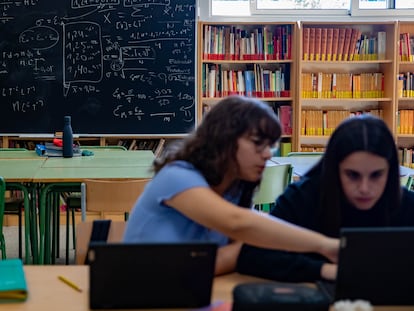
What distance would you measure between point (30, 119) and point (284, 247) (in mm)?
4451

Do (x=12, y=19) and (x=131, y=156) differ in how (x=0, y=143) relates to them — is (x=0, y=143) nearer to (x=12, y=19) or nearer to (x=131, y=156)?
(x=12, y=19)

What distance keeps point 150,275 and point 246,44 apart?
14.9ft

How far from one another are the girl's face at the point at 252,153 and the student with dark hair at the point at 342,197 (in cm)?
18

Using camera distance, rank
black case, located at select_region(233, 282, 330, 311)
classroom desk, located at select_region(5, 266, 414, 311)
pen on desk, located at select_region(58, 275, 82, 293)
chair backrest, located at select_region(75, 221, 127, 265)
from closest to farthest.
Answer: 1. black case, located at select_region(233, 282, 330, 311)
2. classroom desk, located at select_region(5, 266, 414, 311)
3. pen on desk, located at select_region(58, 275, 82, 293)
4. chair backrest, located at select_region(75, 221, 127, 265)

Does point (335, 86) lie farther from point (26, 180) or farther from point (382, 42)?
point (26, 180)

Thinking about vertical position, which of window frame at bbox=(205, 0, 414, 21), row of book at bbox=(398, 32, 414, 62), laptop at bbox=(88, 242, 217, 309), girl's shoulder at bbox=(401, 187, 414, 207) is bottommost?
laptop at bbox=(88, 242, 217, 309)

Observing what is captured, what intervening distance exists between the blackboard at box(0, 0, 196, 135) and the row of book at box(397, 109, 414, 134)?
6.31 feet

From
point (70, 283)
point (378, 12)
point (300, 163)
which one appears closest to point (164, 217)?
point (70, 283)

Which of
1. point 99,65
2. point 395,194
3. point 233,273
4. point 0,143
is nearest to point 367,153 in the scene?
point 395,194

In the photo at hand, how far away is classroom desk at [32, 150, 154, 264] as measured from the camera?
10.7ft

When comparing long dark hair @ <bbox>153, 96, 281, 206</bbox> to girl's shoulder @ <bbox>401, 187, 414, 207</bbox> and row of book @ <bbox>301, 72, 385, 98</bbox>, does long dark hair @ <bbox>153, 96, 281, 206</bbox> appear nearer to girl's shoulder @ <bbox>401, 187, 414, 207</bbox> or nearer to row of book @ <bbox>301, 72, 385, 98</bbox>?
girl's shoulder @ <bbox>401, 187, 414, 207</bbox>

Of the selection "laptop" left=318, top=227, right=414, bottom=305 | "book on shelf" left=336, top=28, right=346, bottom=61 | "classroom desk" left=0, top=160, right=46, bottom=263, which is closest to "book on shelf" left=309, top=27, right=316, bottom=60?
"book on shelf" left=336, top=28, right=346, bottom=61

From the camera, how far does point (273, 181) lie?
11.3 feet

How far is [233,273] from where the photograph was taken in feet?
5.08
